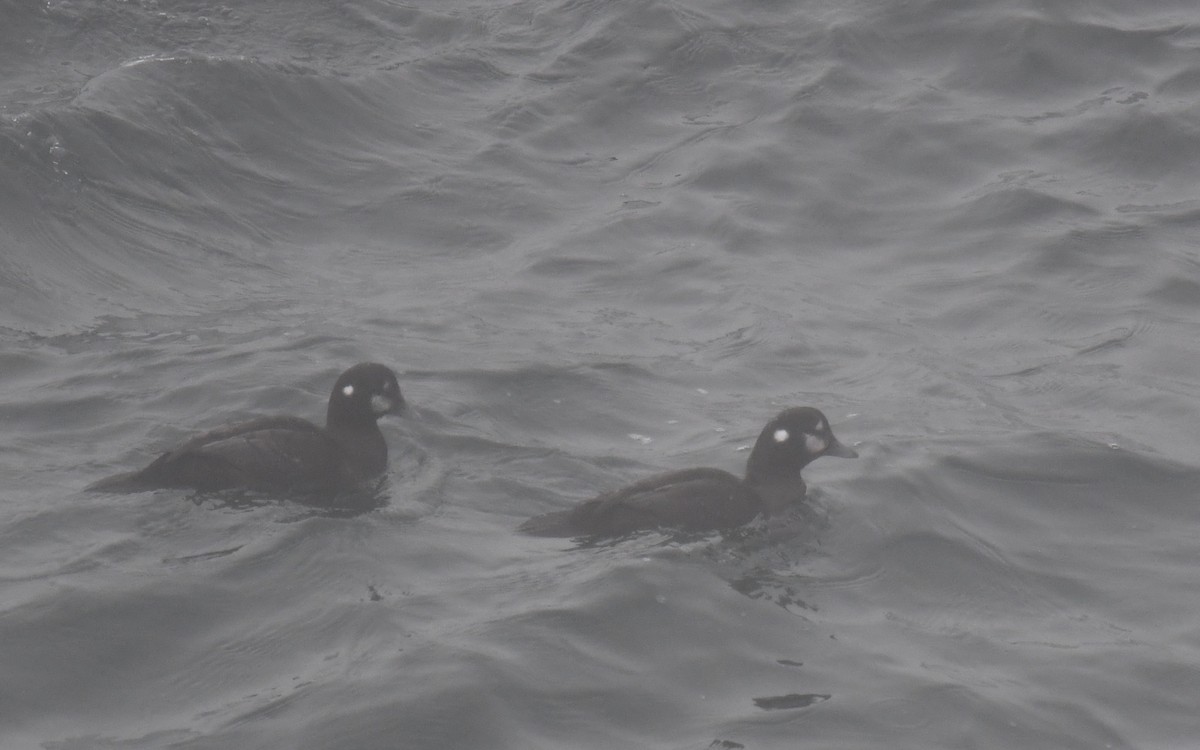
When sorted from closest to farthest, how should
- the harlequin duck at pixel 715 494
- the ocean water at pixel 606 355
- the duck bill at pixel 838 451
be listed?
the ocean water at pixel 606 355
the harlequin duck at pixel 715 494
the duck bill at pixel 838 451

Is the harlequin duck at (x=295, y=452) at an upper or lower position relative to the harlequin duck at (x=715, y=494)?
upper

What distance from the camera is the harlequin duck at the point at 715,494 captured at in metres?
9.63

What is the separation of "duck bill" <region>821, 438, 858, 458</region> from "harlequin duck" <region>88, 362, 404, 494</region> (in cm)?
269

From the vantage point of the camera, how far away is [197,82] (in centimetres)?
1639

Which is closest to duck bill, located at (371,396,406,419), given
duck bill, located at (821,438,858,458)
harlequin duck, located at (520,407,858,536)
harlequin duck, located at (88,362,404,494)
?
harlequin duck, located at (88,362,404,494)

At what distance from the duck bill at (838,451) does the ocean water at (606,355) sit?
1.05 ft

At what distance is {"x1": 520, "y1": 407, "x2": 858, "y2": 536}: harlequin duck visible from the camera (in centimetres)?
963

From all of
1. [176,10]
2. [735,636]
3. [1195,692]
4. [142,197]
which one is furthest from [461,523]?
[176,10]

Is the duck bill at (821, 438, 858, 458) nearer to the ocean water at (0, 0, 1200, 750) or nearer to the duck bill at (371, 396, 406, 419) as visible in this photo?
the ocean water at (0, 0, 1200, 750)

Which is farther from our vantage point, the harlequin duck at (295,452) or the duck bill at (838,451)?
the duck bill at (838,451)

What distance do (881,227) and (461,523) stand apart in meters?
6.90

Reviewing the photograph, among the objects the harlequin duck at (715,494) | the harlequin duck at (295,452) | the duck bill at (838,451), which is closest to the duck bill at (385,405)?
the harlequin duck at (295,452)

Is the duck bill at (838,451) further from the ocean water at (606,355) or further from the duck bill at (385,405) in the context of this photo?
the duck bill at (385,405)

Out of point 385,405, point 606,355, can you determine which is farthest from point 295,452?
point 606,355
